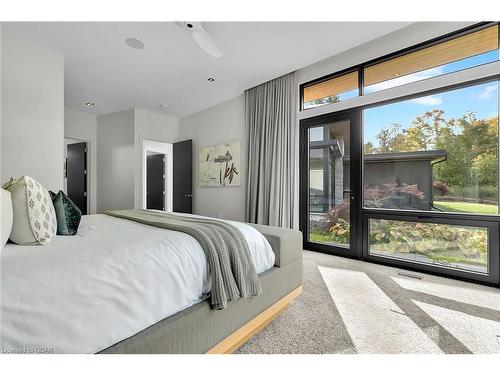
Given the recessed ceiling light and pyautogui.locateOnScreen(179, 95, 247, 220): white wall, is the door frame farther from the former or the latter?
the recessed ceiling light

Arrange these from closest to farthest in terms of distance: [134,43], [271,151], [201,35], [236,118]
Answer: [201,35] < [134,43] < [271,151] < [236,118]

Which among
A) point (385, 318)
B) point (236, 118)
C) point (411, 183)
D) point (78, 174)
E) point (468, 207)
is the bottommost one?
point (385, 318)

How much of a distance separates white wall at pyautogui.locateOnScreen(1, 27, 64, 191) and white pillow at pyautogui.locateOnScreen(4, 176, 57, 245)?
214 centimetres

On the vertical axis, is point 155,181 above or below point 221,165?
below

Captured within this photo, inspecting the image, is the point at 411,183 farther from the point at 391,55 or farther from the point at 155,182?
the point at 155,182

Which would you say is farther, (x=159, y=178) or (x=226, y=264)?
(x=159, y=178)

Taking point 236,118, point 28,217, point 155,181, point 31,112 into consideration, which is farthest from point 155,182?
point 28,217

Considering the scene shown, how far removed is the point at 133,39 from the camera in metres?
2.56

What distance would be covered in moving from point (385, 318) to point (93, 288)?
5.77ft

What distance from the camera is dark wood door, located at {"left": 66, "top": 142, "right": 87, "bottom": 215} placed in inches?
197

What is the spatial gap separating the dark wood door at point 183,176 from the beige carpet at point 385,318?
3433 mm

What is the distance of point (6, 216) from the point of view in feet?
3.13

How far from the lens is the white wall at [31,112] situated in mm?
2523

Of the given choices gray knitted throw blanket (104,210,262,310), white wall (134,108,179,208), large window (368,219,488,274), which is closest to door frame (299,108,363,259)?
large window (368,219,488,274)
